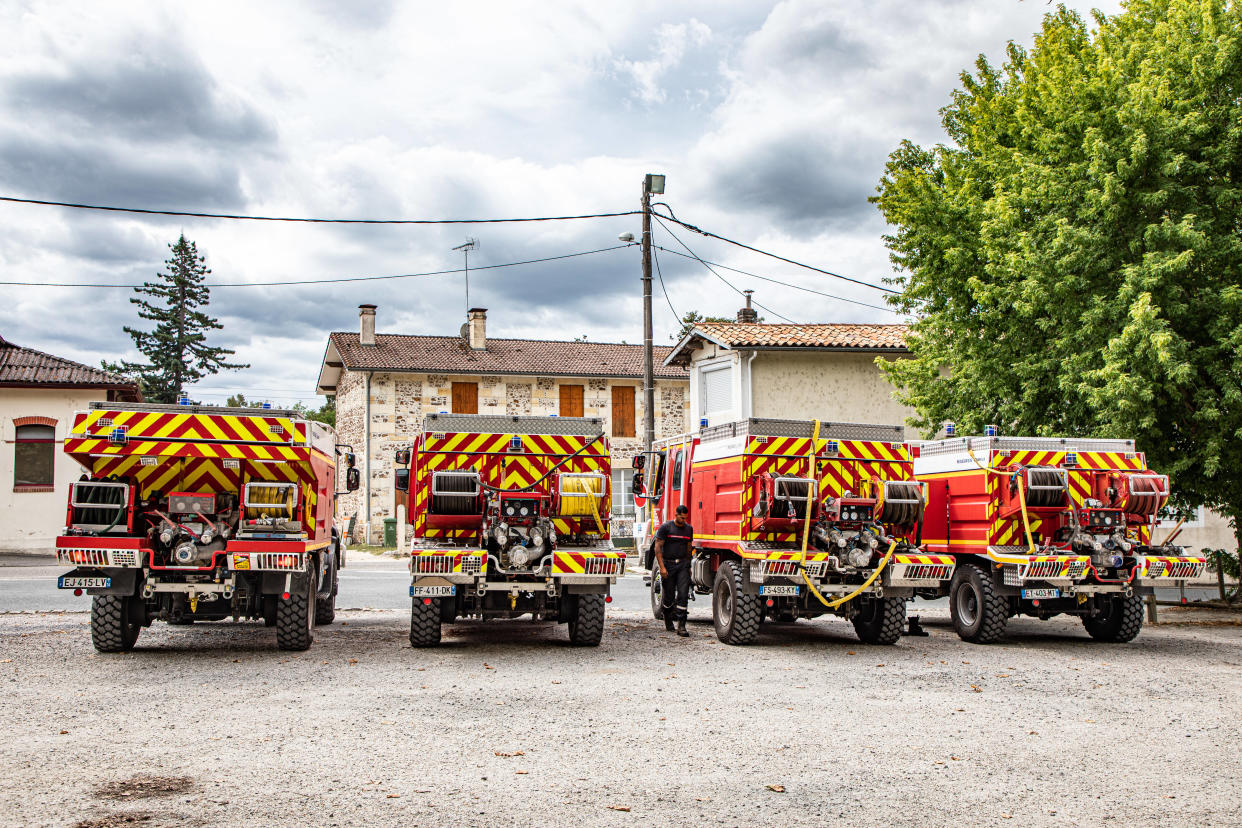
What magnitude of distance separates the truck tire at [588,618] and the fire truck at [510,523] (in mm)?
11

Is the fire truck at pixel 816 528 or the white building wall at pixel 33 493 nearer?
the fire truck at pixel 816 528

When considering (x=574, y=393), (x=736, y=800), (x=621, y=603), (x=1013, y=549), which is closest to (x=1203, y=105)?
(x=1013, y=549)

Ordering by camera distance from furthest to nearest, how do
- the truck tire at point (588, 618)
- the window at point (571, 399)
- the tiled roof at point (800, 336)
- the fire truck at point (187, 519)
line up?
the window at point (571, 399)
the tiled roof at point (800, 336)
the truck tire at point (588, 618)
the fire truck at point (187, 519)

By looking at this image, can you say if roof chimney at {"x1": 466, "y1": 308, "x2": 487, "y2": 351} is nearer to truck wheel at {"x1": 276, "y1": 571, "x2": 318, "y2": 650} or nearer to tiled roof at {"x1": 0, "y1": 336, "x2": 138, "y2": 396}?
tiled roof at {"x1": 0, "y1": 336, "x2": 138, "y2": 396}

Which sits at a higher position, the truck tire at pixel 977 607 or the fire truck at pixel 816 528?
the fire truck at pixel 816 528

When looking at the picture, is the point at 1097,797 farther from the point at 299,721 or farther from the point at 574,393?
the point at 574,393

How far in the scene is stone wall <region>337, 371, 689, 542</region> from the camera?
3719 cm

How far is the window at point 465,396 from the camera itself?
1523 inches

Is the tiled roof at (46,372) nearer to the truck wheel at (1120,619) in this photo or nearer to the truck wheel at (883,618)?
the truck wheel at (883,618)

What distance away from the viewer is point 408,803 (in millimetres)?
5480

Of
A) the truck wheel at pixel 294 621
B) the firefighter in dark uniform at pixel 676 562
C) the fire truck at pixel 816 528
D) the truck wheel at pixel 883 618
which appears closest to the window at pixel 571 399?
the firefighter in dark uniform at pixel 676 562

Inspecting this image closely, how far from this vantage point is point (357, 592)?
19.1 metres

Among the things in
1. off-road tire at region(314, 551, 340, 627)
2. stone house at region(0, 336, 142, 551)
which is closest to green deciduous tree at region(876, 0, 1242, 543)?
off-road tire at region(314, 551, 340, 627)

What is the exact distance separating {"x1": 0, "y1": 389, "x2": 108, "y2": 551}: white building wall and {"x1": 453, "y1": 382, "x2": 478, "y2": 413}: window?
500 inches
